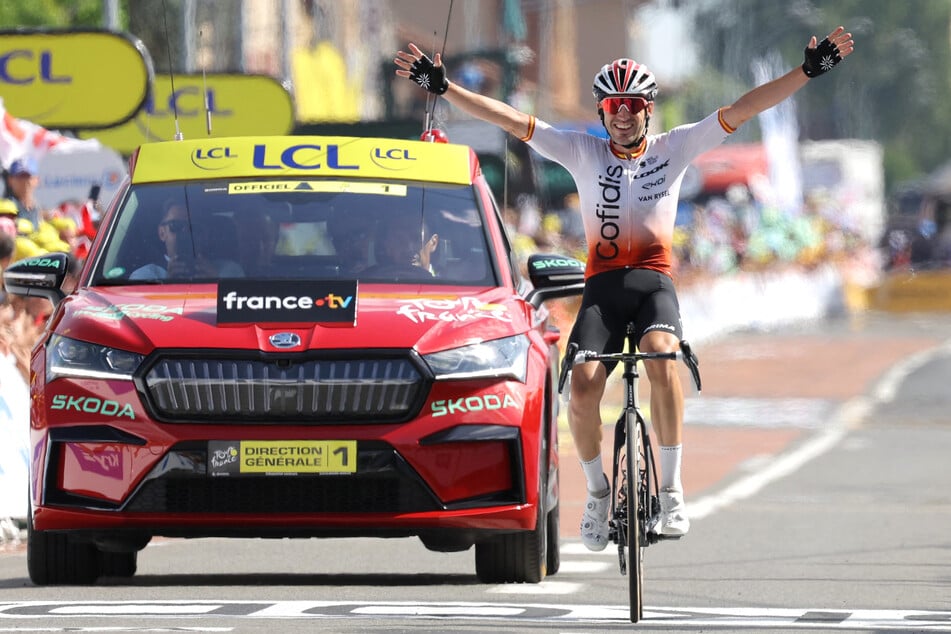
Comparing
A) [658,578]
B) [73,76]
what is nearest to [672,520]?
[658,578]

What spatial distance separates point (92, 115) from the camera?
20891 mm

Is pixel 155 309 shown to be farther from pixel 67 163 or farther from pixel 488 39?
pixel 488 39

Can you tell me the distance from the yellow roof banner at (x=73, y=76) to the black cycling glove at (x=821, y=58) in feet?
37.8

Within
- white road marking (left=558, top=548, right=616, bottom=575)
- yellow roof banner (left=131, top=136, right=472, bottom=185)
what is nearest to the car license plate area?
yellow roof banner (left=131, top=136, right=472, bottom=185)

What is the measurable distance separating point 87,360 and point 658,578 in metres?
2.92

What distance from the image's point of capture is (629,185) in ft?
31.8

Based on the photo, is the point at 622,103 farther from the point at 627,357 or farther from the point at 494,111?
the point at 627,357

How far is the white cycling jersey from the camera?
962 centimetres

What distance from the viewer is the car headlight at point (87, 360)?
935cm

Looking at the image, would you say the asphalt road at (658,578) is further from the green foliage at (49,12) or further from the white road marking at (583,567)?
the green foliage at (49,12)

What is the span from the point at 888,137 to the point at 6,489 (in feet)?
453

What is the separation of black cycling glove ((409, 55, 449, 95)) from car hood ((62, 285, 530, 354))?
0.81m

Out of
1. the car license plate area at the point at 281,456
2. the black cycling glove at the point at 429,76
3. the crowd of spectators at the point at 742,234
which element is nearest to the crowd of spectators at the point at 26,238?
the black cycling glove at the point at 429,76

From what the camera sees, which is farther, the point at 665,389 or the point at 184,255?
the point at 184,255
